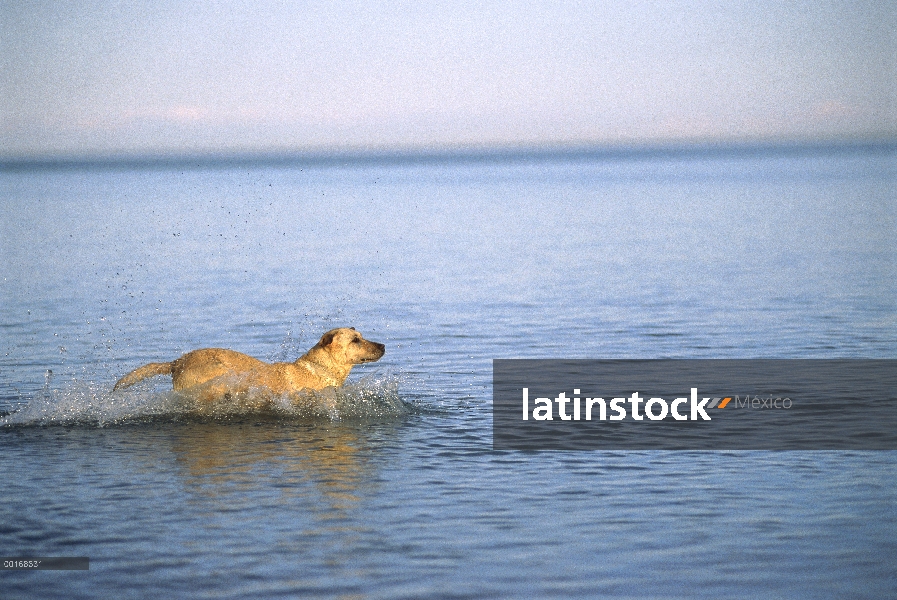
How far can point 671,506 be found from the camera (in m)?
11.0

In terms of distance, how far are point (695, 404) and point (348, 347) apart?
14.7ft

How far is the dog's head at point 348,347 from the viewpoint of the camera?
1522cm

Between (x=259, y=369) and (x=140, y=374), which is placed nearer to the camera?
(x=140, y=374)

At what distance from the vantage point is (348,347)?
1528 cm

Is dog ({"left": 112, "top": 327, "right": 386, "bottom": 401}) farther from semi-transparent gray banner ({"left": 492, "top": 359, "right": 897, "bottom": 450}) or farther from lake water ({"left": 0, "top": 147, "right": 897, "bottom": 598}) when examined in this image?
semi-transparent gray banner ({"left": 492, "top": 359, "right": 897, "bottom": 450})

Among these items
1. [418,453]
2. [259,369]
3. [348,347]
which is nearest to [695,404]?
[418,453]

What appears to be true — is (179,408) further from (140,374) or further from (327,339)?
(327,339)

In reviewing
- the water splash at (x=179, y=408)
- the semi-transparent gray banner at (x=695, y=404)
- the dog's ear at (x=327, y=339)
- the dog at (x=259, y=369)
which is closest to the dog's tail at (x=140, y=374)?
the dog at (x=259, y=369)

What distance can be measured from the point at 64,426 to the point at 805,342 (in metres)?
12.1

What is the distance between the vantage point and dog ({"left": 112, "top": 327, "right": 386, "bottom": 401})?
14438mm

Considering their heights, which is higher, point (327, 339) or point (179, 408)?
point (327, 339)

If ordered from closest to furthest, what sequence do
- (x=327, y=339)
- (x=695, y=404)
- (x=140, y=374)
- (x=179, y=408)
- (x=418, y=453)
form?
(x=418, y=453) → (x=140, y=374) → (x=179, y=408) → (x=327, y=339) → (x=695, y=404)

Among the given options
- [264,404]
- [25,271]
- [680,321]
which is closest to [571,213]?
[25,271]

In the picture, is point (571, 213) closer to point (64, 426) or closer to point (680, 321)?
point (680, 321)
